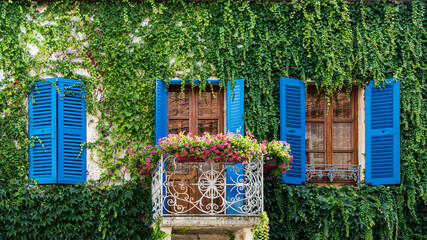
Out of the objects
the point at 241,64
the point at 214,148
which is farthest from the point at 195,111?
the point at 214,148

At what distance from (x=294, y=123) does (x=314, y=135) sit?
54cm

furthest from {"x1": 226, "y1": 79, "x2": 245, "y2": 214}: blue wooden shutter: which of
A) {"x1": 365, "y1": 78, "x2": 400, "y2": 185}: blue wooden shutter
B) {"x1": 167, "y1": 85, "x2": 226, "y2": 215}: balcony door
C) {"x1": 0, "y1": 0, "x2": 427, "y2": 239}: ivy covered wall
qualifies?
{"x1": 365, "y1": 78, "x2": 400, "y2": 185}: blue wooden shutter

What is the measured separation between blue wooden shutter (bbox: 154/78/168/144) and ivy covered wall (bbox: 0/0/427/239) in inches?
6.3

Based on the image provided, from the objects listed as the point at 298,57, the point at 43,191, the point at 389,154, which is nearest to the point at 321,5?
the point at 298,57

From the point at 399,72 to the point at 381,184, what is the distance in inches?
71.6

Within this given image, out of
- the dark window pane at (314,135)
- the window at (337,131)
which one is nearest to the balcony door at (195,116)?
the window at (337,131)

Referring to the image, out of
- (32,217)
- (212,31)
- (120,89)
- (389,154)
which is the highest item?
(212,31)

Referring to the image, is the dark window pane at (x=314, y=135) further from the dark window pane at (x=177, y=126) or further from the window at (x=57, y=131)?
the window at (x=57, y=131)

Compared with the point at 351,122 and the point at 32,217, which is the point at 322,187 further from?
the point at 32,217

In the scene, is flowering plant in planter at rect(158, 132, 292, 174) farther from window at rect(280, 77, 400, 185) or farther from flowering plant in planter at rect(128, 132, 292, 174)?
window at rect(280, 77, 400, 185)

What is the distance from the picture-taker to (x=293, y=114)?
11273 mm

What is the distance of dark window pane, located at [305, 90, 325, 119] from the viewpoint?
11.6 meters

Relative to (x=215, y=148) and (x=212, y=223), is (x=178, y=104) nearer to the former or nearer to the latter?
(x=215, y=148)

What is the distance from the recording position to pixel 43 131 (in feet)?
35.9
